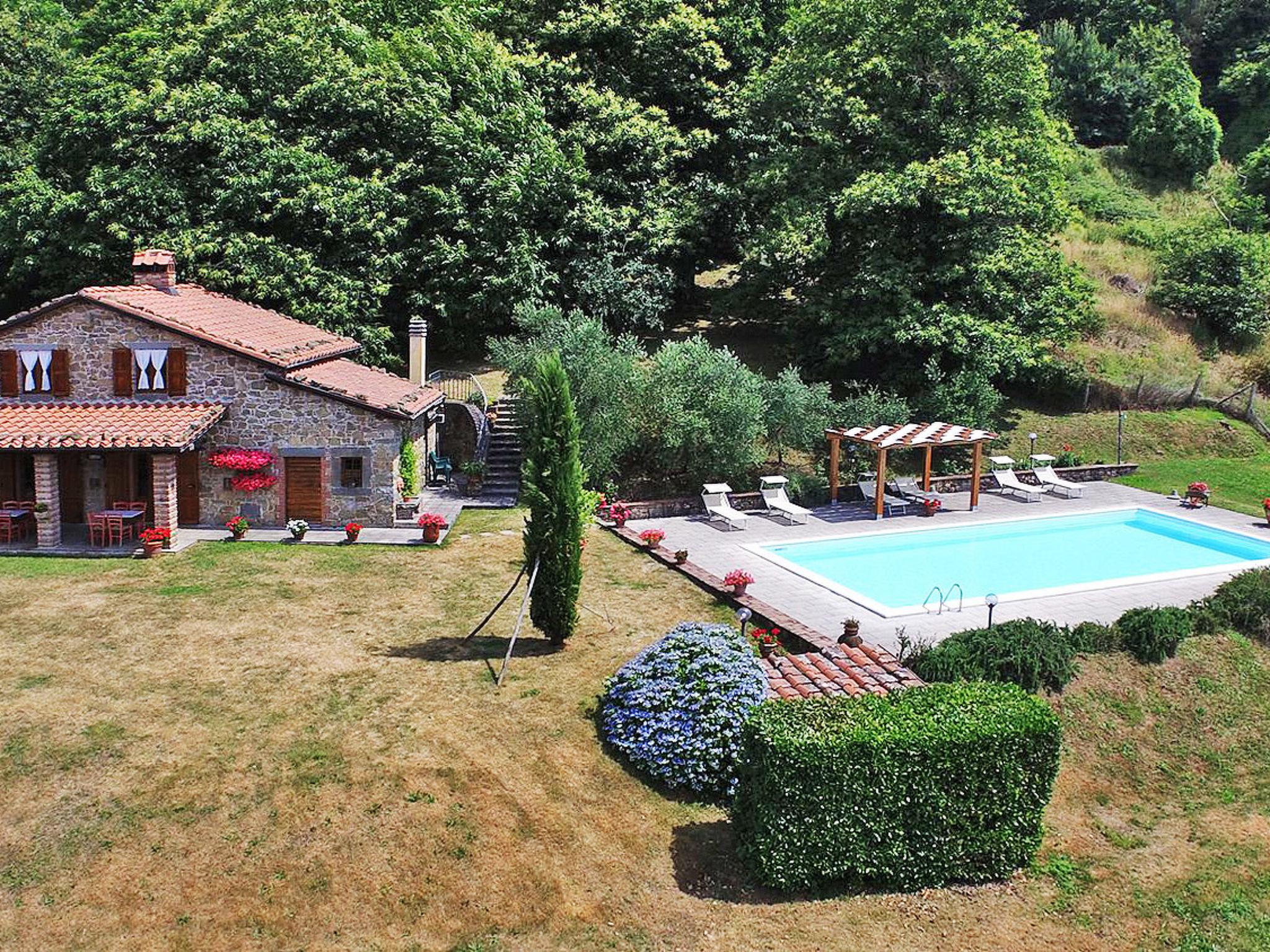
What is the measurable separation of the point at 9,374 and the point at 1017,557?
23.6 metres

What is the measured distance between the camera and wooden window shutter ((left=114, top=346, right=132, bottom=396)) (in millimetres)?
23000

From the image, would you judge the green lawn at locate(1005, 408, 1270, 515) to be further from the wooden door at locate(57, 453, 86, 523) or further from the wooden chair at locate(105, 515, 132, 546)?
the wooden door at locate(57, 453, 86, 523)

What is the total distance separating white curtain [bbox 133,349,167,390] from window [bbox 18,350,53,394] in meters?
2.09

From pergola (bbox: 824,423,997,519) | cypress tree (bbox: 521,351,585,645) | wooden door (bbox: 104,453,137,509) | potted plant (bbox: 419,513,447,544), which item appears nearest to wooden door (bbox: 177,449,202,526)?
wooden door (bbox: 104,453,137,509)

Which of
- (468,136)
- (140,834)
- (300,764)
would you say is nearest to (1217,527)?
(300,764)

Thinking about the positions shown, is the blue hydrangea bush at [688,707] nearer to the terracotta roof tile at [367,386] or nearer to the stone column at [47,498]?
the terracotta roof tile at [367,386]

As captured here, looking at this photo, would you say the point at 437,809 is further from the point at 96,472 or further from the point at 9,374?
the point at 9,374

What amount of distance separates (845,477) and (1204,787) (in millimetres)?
15763

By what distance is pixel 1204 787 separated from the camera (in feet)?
45.0

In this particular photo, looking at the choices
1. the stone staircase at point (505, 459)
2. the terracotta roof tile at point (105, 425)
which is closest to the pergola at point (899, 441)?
the stone staircase at point (505, 459)

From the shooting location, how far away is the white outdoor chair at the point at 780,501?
25.2 meters

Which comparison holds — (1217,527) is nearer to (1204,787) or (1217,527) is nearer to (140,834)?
(1204,787)

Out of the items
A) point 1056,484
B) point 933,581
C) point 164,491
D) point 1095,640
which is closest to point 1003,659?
point 1095,640

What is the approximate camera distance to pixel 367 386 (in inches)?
995
